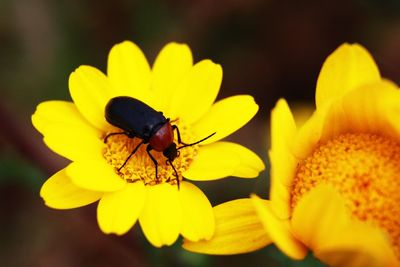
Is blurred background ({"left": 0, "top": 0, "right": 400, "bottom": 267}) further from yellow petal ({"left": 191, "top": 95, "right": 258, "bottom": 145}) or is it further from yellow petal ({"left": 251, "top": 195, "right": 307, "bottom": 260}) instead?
yellow petal ({"left": 251, "top": 195, "right": 307, "bottom": 260})

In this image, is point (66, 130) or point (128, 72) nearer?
point (66, 130)

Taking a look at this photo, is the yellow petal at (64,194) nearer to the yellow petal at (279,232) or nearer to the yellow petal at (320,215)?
the yellow petal at (279,232)

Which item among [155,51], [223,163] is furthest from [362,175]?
[155,51]

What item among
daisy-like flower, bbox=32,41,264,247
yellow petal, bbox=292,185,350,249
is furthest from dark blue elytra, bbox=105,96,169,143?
yellow petal, bbox=292,185,350,249

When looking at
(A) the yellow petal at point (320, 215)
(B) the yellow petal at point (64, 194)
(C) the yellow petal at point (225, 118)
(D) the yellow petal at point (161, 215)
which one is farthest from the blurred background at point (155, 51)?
(A) the yellow petal at point (320, 215)

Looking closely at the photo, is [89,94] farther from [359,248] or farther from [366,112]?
[359,248]

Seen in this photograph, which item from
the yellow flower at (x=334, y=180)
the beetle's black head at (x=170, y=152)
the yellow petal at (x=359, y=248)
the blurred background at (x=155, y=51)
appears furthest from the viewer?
the blurred background at (x=155, y=51)
